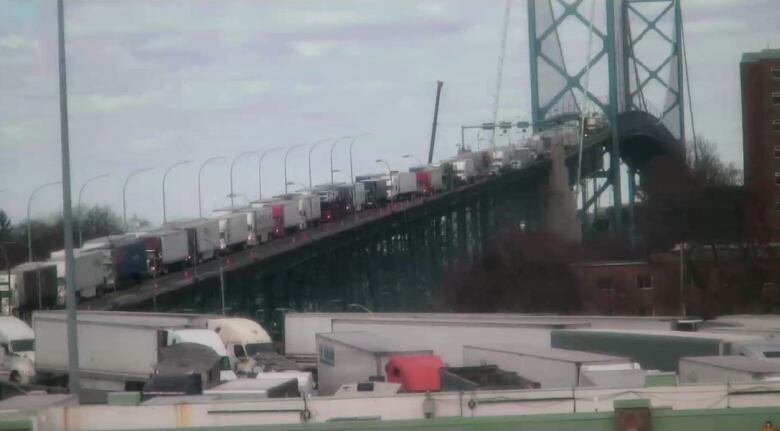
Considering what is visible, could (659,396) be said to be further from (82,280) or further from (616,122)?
(616,122)

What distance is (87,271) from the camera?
2756 cm

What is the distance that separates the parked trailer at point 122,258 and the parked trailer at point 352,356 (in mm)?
14773

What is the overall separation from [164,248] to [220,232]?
293 centimetres

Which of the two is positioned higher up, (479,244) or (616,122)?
(616,122)

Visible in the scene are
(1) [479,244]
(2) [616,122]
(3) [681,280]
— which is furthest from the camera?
(2) [616,122]

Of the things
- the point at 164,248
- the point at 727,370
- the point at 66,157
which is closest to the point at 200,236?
the point at 164,248

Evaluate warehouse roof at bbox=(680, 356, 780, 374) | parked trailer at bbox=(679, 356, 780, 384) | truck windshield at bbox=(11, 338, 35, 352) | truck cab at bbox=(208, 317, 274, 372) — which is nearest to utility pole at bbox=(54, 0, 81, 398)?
parked trailer at bbox=(679, 356, 780, 384)

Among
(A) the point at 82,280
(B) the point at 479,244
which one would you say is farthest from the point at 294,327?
(B) the point at 479,244

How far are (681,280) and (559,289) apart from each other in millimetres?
3245

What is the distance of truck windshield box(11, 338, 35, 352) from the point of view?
21.1 m

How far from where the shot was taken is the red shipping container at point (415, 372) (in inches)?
452

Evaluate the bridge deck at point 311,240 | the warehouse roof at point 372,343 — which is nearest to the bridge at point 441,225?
the bridge deck at point 311,240

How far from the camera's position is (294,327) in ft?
60.4

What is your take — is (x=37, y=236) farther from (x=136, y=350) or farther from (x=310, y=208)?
(x=136, y=350)
